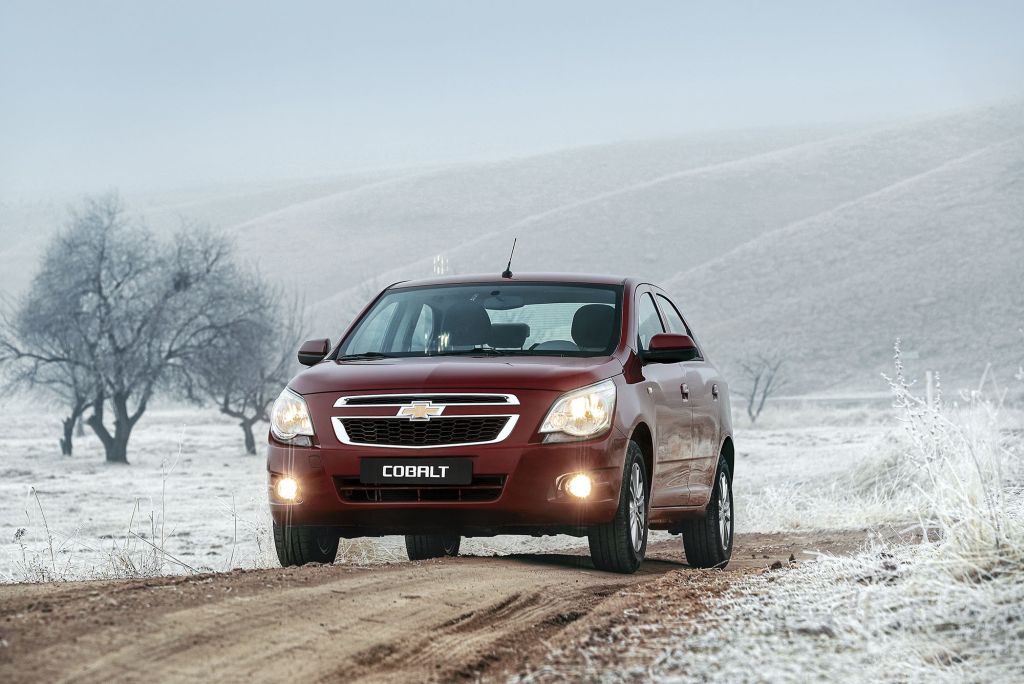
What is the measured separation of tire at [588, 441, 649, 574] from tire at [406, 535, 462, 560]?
7.38 feet

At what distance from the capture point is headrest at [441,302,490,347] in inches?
330

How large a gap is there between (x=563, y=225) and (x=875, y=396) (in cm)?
4458

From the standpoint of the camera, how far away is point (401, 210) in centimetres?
12669

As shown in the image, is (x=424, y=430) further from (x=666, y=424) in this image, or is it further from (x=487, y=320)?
(x=666, y=424)

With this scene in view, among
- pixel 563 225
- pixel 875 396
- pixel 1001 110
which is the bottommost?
pixel 875 396

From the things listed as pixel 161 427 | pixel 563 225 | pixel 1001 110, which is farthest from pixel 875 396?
pixel 1001 110

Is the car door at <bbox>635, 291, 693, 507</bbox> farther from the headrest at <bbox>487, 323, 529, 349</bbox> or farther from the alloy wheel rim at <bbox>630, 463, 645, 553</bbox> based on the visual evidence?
the headrest at <bbox>487, 323, 529, 349</bbox>

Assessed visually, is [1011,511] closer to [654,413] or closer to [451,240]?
[654,413]

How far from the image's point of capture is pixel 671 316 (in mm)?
10148

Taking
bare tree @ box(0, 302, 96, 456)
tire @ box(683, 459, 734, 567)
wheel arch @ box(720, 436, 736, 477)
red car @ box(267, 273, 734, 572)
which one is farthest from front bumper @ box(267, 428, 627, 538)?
bare tree @ box(0, 302, 96, 456)

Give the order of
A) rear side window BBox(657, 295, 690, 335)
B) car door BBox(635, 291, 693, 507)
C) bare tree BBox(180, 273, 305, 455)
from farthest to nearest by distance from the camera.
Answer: bare tree BBox(180, 273, 305, 455)
rear side window BBox(657, 295, 690, 335)
car door BBox(635, 291, 693, 507)

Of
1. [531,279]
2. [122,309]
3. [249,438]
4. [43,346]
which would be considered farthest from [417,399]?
[249,438]

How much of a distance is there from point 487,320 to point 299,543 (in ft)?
5.75

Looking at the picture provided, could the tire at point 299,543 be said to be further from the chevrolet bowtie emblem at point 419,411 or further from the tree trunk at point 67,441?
the tree trunk at point 67,441
